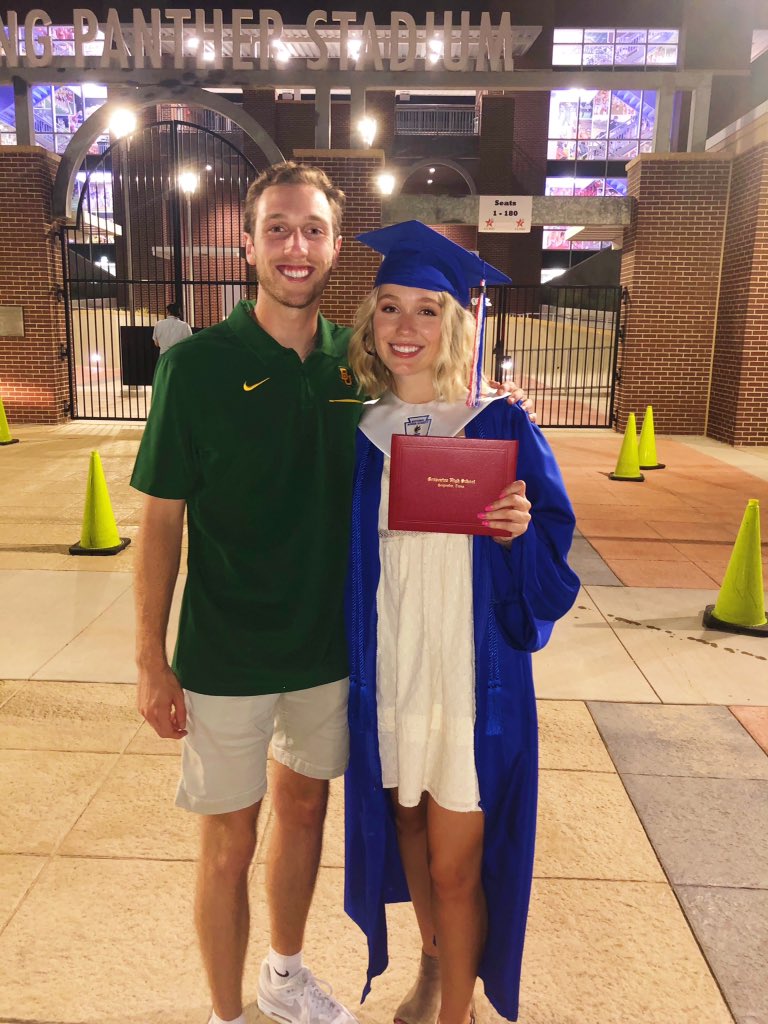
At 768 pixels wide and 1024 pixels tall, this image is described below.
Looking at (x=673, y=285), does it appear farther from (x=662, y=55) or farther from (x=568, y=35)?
(x=662, y=55)

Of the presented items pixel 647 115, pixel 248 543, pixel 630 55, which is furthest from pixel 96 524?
pixel 647 115

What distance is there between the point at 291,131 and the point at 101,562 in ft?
94.5

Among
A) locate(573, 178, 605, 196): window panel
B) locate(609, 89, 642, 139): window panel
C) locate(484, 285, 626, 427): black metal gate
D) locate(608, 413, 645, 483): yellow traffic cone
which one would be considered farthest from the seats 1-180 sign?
locate(609, 89, 642, 139): window panel

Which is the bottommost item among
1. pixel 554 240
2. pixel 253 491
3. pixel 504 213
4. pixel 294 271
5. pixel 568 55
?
pixel 253 491

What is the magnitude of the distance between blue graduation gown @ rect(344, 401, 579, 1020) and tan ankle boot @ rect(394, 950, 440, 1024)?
8.0 inches

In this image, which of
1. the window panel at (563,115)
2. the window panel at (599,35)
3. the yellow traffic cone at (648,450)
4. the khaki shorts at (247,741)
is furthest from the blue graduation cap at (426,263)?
the window panel at (599,35)

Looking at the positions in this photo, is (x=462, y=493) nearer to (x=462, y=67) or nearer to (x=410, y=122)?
(x=462, y=67)

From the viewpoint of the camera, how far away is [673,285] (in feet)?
45.8

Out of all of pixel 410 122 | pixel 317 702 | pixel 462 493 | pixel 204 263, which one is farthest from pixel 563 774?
pixel 410 122

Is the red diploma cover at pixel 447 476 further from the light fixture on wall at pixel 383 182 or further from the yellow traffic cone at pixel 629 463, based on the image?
the light fixture on wall at pixel 383 182

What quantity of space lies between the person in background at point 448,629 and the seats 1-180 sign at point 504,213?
1239 centimetres

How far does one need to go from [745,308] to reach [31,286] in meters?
12.0

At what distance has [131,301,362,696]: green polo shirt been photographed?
6.21ft

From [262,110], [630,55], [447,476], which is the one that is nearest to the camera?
[447,476]
